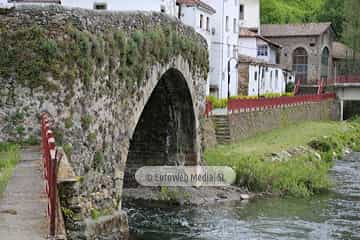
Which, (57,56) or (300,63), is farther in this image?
(300,63)

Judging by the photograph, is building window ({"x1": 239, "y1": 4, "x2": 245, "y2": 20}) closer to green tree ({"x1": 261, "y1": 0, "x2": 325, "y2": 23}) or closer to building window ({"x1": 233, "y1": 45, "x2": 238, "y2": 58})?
building window ({"x1": 233, "y1": 45, "x2": 238, "y2": 58})

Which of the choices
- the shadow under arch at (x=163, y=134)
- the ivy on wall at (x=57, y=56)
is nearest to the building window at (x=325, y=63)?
the shadow under arch at (x=163, y=134)

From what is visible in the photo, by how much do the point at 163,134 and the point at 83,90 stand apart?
12007 millimetres

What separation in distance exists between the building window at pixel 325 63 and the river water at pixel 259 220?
54.8 meters

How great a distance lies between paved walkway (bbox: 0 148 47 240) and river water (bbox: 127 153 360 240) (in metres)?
7.44

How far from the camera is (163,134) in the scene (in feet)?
88.7

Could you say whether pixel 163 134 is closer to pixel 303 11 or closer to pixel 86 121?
pixel 86 121

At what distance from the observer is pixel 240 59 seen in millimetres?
60562

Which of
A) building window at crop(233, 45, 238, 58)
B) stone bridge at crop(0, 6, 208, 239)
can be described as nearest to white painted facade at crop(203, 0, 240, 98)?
building window at crop(233, 45, 238, 58)

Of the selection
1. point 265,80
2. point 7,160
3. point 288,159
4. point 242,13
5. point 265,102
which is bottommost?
point 288,159

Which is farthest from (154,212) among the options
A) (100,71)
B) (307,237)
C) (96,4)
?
(96,4)

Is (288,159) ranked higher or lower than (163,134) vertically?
lower

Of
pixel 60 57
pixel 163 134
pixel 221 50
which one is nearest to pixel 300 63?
pixel 221 50

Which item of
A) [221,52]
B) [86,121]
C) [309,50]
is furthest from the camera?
[309,50]
